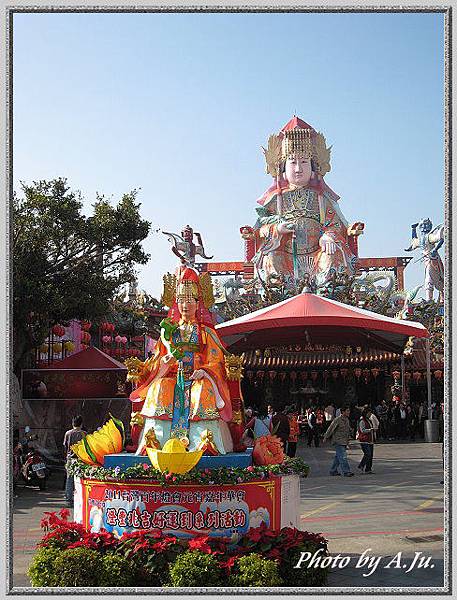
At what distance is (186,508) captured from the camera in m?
7.36

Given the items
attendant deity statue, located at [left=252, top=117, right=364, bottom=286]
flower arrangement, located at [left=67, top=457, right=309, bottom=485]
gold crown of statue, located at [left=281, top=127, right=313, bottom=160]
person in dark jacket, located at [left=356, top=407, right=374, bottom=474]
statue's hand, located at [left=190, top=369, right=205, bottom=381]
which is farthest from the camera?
gold crown of statue, located at [left=281, top=127, right=313, bottom=160]

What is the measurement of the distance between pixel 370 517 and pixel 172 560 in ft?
13.9

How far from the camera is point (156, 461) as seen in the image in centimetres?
744

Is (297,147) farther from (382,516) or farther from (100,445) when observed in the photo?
(100,445)

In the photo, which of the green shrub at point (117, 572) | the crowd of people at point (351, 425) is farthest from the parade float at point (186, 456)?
the crowd of people at point (351, 425)

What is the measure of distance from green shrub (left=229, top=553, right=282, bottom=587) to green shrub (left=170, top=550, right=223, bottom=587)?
15 centimetres

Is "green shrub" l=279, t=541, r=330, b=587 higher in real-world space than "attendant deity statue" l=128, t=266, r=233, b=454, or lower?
lower

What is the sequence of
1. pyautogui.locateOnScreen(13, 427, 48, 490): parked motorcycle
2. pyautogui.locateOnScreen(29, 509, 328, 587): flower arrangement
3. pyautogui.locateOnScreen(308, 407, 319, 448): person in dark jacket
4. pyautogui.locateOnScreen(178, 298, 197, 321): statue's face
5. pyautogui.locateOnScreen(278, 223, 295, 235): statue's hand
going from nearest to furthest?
pyautogui.locateOnScreen(29, 509, 328, 587): flower arrangement, pyautogui.locateOnScreen(178, 298, 197, 321): statue's face, pyautogui.locateOnScreen(13, 427, 48, 490): parked motorcycle, pyautogui.locateOnScreen(308, 407, 319, 448): person in dark jacket, pyautogui.locateOnScreen(278, 223, 295, 235): statue's hand

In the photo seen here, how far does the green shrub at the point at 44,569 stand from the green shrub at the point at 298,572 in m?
1.98

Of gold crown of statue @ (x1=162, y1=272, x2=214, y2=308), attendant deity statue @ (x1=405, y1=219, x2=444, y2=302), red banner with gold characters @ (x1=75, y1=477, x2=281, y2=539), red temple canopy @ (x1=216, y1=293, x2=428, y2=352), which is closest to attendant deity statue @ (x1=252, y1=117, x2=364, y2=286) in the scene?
attendant deity statue @ (x1=405, y1=219, x2=444, y2=302)

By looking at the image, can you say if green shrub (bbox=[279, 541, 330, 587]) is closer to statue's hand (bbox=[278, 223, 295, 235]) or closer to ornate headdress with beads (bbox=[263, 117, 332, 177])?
statue's hand (bbox=[278, 223, 295, 235])

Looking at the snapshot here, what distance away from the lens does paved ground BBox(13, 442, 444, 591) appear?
7398 mm

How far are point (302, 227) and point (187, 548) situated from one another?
34.4 m

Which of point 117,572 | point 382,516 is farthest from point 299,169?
point 117,572
